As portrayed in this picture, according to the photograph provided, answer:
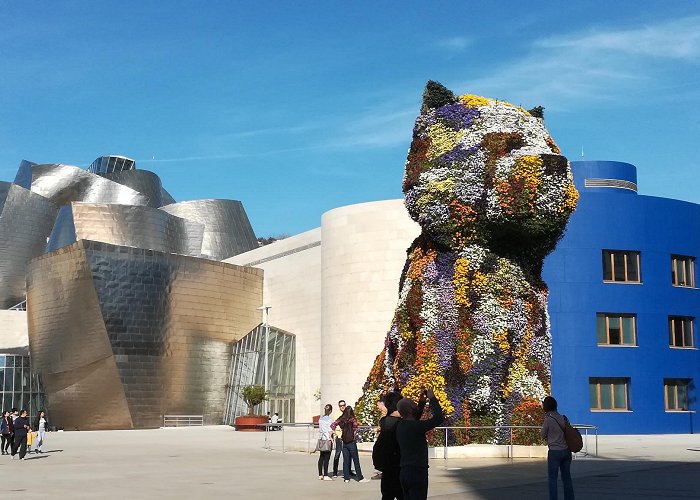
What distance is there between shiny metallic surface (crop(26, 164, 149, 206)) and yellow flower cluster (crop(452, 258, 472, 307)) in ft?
190

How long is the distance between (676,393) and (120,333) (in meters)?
29.0

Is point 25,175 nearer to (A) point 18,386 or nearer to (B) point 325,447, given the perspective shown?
(A) point 18,386

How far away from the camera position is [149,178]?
82.8 metres

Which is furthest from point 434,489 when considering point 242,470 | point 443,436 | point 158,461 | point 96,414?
point 96,414

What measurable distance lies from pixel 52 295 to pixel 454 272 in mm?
35273

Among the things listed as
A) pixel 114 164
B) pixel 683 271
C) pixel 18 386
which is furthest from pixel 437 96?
pixel 114 164

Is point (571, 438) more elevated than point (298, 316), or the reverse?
point (298, 316)

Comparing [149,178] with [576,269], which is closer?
[576,269]

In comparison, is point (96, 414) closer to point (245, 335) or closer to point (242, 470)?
point (245, 335)

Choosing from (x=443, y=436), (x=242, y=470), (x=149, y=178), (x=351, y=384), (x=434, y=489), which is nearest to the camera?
(x=434, y=489)

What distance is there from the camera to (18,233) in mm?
73188

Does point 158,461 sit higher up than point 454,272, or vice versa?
point 454,272

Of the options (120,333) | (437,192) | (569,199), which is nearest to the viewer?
(569,199)

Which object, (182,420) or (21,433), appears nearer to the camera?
(21,433)
